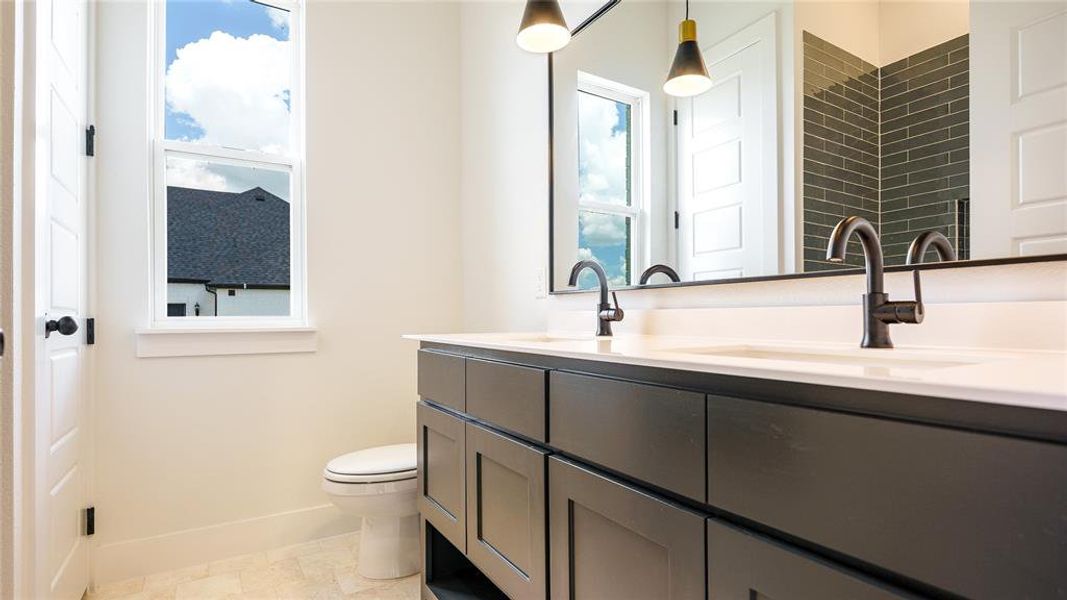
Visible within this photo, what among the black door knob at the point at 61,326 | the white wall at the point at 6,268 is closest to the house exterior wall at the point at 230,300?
the black door knob at the point at 61,326

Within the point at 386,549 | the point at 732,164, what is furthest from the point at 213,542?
the point at 732,164

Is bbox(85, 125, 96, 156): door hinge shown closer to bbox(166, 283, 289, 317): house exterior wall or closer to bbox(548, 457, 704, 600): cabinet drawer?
bbox(166, 283, 289, 317): house exterior wall

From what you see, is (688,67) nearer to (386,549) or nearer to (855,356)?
(855,356)

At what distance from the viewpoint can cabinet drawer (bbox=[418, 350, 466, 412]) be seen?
1542 mm

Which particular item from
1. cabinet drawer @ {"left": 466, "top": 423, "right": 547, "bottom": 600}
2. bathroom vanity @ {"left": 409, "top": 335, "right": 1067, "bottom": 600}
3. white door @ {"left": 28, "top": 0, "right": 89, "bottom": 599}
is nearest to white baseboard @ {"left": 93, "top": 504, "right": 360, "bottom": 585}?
white door @ {"left": 28, "top": 0, "right": 89, "bottom": 599}

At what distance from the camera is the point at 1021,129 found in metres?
0.94

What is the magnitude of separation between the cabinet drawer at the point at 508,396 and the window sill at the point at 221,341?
1.20 m

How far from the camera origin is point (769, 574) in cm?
69

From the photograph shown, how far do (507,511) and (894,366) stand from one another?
86 cm

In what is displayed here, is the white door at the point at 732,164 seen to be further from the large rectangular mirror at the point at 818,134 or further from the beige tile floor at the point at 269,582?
the beige tile floor at the point at 269,582

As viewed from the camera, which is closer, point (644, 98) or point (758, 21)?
point (758, 21)

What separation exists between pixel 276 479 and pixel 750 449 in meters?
2.19

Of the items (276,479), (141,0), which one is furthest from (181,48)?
(276,479)

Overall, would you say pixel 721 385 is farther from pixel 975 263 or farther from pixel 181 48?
pixel 181 48
